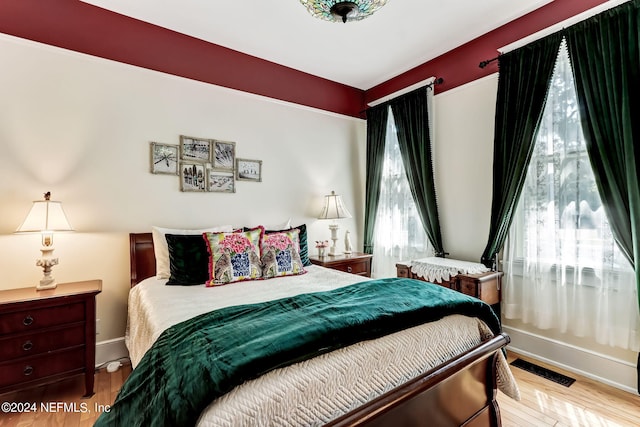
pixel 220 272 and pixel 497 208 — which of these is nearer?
pixel 220 272

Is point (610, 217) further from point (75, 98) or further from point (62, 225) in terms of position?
point (75, 98)

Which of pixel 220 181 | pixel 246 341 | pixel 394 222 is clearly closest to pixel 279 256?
pixel 220 181

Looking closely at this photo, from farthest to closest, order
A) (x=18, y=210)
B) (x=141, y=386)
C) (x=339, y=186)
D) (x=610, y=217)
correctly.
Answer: (x=339, y=186)
(x=18, y=210)
(x=610, y=217)
(x=141, y=386)

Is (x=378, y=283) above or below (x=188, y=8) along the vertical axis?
below

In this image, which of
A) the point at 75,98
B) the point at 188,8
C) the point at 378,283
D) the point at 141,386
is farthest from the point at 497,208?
the point at 75,98

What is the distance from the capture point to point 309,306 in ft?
4.99

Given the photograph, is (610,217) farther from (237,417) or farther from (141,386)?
(141,386)

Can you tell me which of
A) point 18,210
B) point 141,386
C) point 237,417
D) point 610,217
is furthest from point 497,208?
point 18,210

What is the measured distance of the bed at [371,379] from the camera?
0.96 meters

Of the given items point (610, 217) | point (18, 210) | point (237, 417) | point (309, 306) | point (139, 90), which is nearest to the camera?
A: point (237, 417)

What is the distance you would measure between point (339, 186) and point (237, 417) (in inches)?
128

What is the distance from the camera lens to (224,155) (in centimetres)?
307

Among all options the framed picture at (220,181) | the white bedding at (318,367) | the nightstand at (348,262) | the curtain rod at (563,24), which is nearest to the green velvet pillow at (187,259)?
the white bedding at (318,367)

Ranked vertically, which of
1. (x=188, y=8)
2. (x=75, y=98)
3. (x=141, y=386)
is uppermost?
(x=188, y=8)
